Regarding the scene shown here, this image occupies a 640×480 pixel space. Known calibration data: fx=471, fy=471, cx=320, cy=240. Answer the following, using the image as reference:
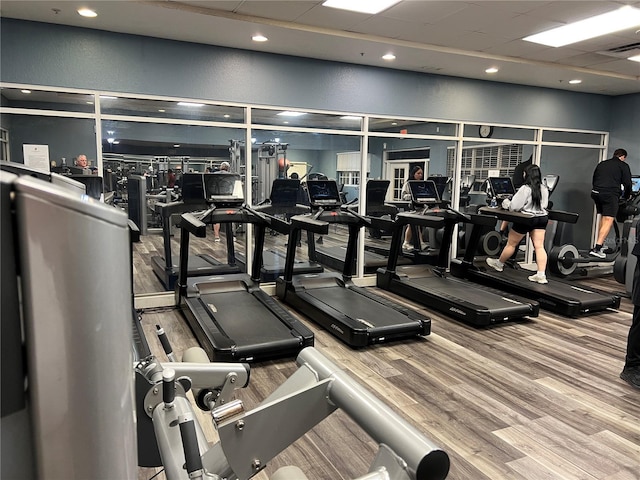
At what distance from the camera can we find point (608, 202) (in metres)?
7.36

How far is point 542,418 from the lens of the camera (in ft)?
10.3

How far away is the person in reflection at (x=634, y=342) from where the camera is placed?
3.46m

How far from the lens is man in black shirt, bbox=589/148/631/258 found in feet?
23.7

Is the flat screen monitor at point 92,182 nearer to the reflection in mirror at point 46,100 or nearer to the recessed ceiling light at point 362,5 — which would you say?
the reflection in mirror at point 46,100

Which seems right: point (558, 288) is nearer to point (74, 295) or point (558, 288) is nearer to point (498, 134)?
point (498, 134)

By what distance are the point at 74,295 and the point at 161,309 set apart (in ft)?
16.9

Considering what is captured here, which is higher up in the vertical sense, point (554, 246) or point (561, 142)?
point (561, 142)

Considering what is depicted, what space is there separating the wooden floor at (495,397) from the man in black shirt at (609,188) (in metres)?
2.50

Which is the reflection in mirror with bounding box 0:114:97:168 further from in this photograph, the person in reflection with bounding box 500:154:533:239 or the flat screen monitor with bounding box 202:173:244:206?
the person in reflection with bounding box 500:154:533:239

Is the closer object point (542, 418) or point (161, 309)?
point (542, 418)

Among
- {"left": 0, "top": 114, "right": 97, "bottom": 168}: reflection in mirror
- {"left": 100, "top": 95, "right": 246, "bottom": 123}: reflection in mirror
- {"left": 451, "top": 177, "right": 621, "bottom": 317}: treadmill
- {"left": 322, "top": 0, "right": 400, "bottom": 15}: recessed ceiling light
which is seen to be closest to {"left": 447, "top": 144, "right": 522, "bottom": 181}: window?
{"left": 451, "top": 177, "right": 621, "bottom": 317}: treadmill

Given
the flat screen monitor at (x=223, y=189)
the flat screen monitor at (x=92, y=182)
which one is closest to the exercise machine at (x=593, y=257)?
the flat screen monitor at (x=223, y=189)

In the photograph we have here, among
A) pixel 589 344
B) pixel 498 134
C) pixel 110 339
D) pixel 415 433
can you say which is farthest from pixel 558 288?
pixel 110 339

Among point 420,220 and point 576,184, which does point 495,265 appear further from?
point 576,184
